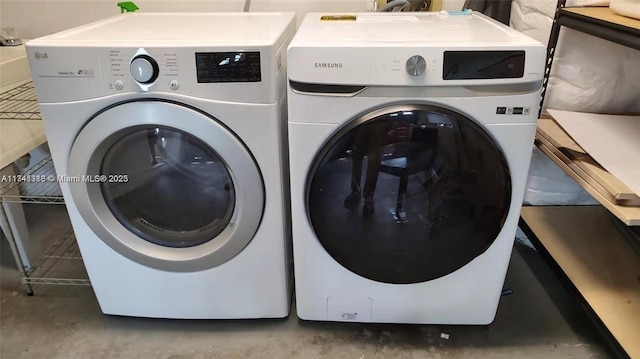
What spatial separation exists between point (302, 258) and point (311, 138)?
1.17 ft

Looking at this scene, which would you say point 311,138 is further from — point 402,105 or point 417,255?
point 417,255

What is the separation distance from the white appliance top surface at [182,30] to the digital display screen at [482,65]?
413 mm

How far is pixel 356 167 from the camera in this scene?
1179mm

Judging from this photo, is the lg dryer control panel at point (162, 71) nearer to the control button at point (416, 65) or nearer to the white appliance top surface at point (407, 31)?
the white appliance top surface at point (407, 31)

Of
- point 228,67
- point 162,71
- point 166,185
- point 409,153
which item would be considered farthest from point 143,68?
point 409,153

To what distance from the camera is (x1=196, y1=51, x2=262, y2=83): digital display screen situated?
1.13m

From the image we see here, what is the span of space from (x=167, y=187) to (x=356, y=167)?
0.53 m

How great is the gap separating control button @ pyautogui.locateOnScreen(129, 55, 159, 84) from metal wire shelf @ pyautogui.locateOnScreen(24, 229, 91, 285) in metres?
0.80

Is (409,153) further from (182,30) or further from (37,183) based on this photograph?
(37,183)

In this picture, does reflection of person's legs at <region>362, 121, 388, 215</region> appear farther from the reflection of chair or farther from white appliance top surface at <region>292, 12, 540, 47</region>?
white appliance top surface at <region>292, 12, 540, 47</region>

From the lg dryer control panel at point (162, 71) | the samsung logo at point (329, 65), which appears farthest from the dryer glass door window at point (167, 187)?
the samsung logo at point (329, 65)

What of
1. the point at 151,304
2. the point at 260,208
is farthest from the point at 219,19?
the point at 151,304

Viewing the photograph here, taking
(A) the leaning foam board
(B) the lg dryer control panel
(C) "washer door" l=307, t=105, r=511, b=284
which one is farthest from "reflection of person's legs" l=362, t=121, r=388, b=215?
(A) the leaning foam board

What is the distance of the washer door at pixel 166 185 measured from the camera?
3.90 feet
